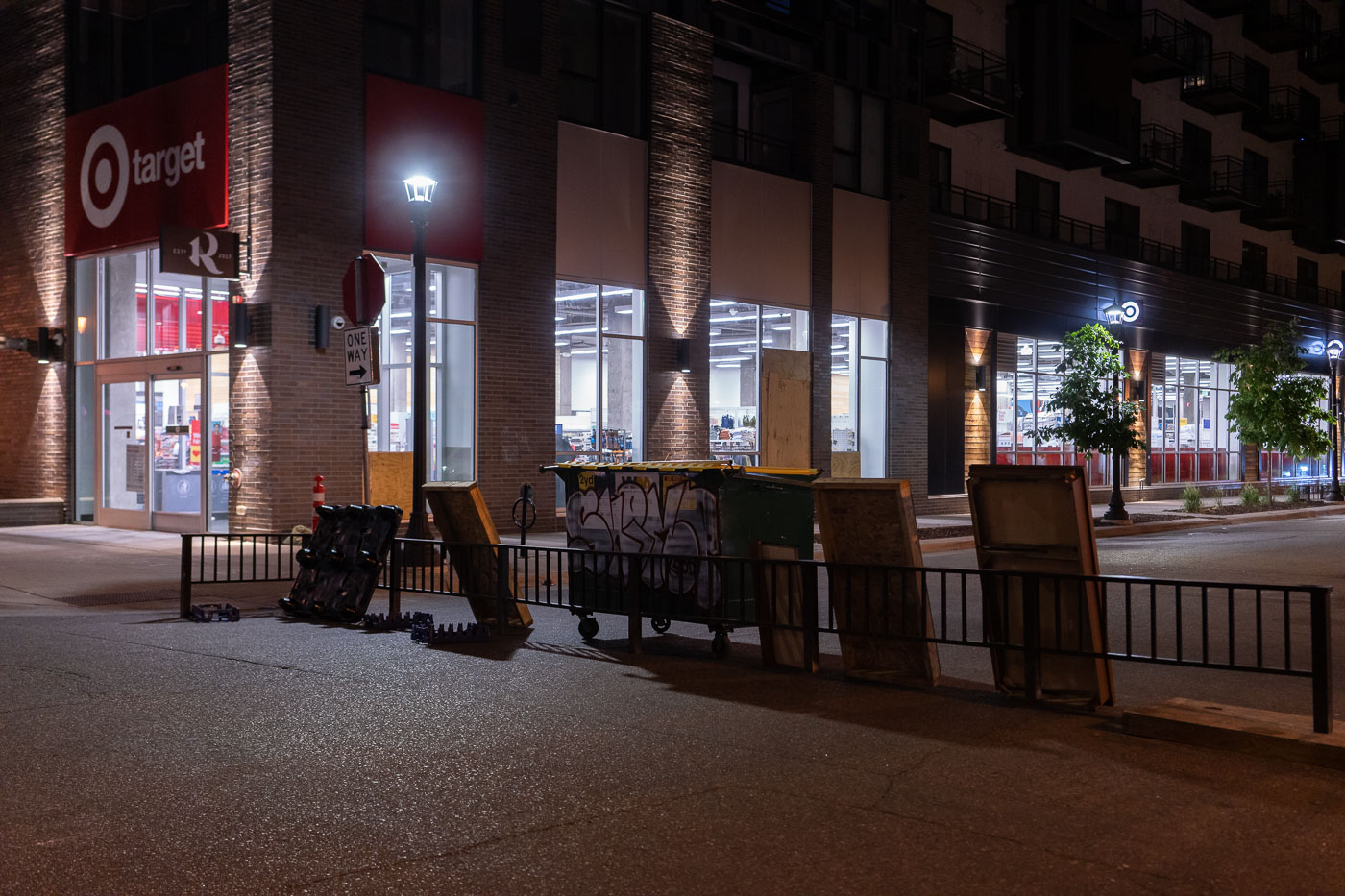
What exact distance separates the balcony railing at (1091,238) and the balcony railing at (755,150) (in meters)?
5.06

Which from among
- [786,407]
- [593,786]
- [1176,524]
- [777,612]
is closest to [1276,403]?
[1176,524]

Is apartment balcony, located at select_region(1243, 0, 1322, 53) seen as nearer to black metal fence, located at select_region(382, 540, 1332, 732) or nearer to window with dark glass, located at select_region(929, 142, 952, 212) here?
window with dark glass, located at select_region(929, 142, 952, 212)

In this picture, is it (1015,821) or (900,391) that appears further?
(900,391)

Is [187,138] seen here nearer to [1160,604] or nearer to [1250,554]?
[1160,604]

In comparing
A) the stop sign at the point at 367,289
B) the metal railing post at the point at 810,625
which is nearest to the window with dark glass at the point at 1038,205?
the stop sign at the point at 367,289

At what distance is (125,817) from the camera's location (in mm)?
5691

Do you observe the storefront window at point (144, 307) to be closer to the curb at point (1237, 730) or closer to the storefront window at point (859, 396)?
the storefront window at point (859, 396)

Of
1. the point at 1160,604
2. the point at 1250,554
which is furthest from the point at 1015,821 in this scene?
the point at 1250,554

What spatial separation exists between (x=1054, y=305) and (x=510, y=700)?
1168 inches

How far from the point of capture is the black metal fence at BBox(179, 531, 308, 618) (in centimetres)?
1231

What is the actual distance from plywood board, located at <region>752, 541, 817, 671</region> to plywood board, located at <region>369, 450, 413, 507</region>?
1182 cm

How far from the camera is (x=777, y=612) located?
9.70 metres

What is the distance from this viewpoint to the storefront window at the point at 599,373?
2319 cm

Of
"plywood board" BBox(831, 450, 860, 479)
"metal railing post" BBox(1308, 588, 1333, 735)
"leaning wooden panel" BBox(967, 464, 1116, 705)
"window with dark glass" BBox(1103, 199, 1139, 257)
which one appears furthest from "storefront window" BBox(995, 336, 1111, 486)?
"metal railing post" BBox(1308, 588, 1333, 735)
